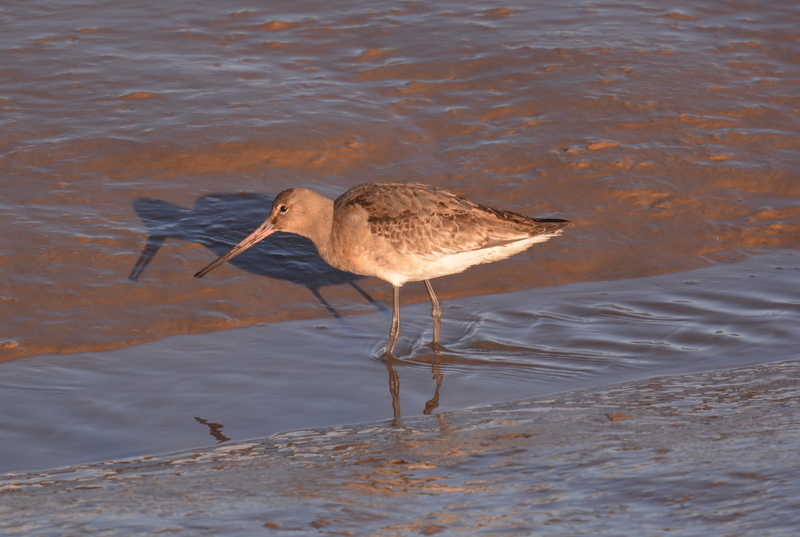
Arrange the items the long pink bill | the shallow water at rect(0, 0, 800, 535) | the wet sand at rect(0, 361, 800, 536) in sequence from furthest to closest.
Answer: the long pink bill, the shallow water at rect(0, 0, 800, 535), the wet sand at rect(0, 361, 800, 536)

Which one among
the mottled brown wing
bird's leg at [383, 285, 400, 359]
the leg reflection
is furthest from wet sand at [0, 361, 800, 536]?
the mottled brown wing

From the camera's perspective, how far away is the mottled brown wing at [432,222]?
7336 mm

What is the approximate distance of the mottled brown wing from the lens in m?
7.34

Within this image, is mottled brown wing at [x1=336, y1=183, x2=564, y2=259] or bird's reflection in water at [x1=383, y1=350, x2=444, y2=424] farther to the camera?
mottled brown wing at [x1=336, y1=183, x2=564, y2=259]

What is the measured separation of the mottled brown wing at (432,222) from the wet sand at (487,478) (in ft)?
5.18

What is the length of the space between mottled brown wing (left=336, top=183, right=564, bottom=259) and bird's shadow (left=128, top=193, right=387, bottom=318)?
1060mm

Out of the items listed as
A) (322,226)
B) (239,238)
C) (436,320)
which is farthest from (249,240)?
(436,320)

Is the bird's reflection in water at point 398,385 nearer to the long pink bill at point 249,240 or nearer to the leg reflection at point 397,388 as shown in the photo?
the leg reflection at point 397,388

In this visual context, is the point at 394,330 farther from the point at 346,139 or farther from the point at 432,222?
the point at 346,139

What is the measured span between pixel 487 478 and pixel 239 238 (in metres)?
4.76

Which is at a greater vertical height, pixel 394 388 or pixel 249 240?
pixel 249 240

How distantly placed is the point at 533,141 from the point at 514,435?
18.1 ft

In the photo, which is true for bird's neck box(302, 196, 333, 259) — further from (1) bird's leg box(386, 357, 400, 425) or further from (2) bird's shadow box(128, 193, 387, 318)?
(1) bird's leg box(386, 357, 400, 425)

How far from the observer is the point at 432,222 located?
7.41m
